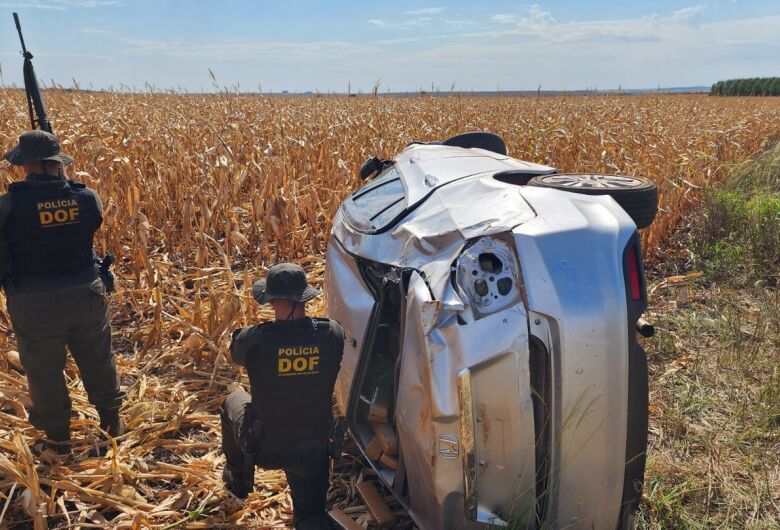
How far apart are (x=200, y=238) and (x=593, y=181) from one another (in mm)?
4062

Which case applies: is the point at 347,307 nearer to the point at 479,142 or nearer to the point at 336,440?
the point at 336,440

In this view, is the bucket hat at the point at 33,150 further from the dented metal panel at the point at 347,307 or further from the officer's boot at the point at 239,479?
the officer's boot at the point at 239,479

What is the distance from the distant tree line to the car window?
53.7 metres

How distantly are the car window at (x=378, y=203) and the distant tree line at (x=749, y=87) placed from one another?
5374 cm

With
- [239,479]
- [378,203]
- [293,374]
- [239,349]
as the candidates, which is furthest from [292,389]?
[378,203]

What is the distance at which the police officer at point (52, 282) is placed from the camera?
3.53m

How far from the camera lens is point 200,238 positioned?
20.1 ft

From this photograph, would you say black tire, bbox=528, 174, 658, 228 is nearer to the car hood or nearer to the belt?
the car hood

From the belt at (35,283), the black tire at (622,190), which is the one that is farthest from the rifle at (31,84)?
the black tire at (622,190)

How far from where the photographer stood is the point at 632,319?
237 cm

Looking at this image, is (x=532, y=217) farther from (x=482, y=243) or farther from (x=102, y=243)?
(x=102, y=243)

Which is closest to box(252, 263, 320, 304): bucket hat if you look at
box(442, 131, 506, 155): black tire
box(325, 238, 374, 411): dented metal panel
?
box(325, 238, 374, 411): dented metal panel

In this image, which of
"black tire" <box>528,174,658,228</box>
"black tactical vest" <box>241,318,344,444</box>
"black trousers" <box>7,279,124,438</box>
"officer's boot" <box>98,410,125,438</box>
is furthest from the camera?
"officer's boot" <box>98,410,125,438</box>

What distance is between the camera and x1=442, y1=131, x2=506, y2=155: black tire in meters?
4.97
